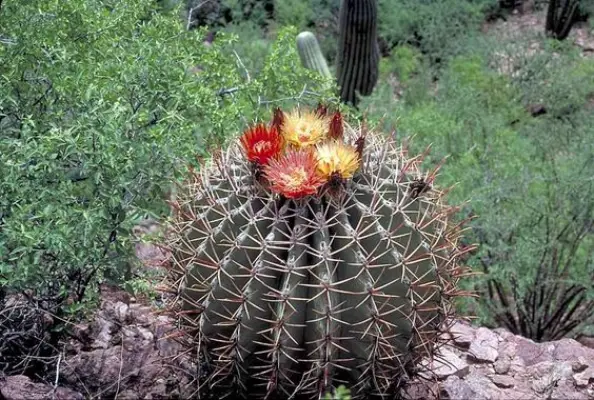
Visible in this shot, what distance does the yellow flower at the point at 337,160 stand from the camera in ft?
10.5

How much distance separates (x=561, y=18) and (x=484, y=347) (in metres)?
11.3

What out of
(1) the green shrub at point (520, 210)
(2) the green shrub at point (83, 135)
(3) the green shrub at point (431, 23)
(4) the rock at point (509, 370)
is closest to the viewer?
(2) the green shrub at point (83, 135)

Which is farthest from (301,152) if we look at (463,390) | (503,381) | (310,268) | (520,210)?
(520,210)

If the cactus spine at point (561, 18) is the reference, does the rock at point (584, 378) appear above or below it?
above

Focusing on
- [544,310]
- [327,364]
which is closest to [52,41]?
[327,364]

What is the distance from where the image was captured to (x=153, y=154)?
12.0 ft

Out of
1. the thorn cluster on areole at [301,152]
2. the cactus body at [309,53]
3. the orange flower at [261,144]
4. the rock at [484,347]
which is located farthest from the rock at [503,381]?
the cactus body at [309,53]

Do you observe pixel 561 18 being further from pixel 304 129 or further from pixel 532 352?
pixel 304 129

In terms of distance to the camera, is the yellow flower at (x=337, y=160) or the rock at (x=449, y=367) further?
the rock at (x=449, y=367)

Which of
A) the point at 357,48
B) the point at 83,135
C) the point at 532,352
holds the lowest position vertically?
the point at 357,48

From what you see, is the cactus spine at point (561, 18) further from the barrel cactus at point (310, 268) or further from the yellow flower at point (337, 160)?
the yellow flower at point (337, 160)

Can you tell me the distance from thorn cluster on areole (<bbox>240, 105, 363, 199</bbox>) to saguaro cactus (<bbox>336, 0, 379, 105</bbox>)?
7.38m

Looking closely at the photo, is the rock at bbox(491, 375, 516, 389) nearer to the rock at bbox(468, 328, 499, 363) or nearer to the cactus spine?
the rock at bbox(468, 328, 499, 363)

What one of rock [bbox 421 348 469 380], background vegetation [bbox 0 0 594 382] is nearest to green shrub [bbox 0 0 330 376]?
background vegetation [bbox 0 0 594 382]
